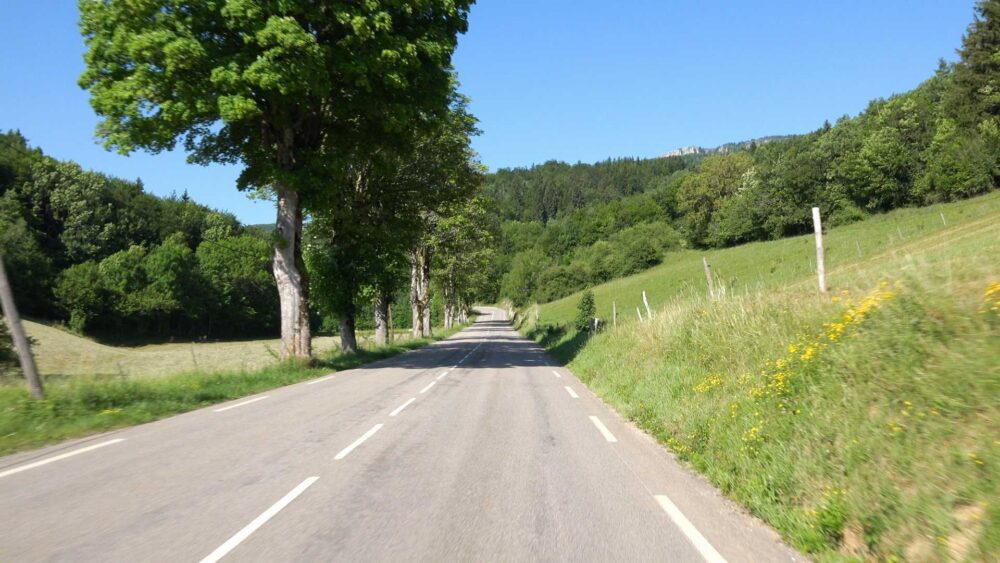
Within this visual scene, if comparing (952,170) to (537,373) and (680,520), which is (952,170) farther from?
(680,520)

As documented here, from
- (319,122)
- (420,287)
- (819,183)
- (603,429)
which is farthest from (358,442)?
(819,183)

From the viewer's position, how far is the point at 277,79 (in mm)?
15617

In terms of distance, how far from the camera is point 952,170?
5753 centimetres

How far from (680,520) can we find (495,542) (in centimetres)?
162

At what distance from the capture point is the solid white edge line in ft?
14.5

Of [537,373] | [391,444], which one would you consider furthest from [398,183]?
[391,444]

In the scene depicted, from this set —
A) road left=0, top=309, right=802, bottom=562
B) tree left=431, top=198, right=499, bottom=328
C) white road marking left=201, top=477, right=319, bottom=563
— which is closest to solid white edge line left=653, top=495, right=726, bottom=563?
road left=0, top=309, right=802, bottom=562

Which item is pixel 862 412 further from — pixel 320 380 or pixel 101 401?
pixel 320 380

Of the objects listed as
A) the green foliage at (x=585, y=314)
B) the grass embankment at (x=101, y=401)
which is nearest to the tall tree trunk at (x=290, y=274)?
the grass embankment at (x=101, y=401)

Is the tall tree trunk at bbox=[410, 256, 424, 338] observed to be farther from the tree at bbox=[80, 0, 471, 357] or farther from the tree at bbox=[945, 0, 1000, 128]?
the tree at bbox=[945, 0, 1000, 128]

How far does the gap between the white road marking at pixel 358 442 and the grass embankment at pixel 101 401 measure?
432 centimetres

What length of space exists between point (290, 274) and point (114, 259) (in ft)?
183

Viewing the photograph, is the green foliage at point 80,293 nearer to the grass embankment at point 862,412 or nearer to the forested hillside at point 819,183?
the forested hillside at point 819,183

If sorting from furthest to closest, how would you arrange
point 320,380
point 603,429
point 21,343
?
point 320,380, point 21,343, point 603,429
